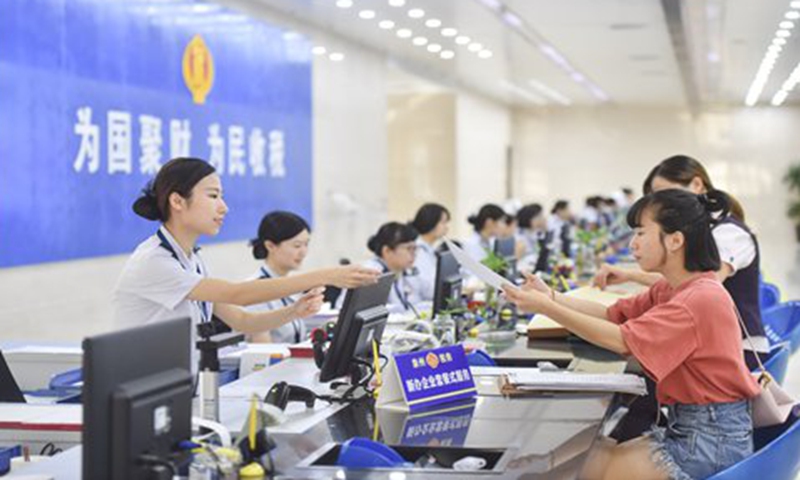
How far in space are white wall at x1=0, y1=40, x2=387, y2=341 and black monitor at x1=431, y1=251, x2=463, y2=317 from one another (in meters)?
2.70

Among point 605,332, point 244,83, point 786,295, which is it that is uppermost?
point 244,83

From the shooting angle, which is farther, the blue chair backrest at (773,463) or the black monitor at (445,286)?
the black monitor at (445,286)

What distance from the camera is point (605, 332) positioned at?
3.20 m

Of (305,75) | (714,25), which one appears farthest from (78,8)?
(714,25)

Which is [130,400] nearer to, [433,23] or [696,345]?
[696,345]

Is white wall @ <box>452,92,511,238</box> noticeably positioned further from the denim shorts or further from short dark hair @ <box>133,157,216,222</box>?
the denim shorts

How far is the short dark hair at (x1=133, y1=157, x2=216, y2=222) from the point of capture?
3506 mm

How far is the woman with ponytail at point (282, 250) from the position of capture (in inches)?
206

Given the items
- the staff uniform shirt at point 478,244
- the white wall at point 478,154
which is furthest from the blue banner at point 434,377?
the white wall at point 478,154

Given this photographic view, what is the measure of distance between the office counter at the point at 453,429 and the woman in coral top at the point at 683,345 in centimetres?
18

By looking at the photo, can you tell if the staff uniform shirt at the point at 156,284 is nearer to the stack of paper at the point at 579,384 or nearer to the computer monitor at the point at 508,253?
the stack of paper at the point at 579,384

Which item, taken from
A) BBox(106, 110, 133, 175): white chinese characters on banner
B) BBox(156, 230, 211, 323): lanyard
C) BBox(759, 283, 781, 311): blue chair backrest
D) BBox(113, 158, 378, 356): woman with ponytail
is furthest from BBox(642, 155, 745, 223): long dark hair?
BBox(106, 110, 133, 175): white chinese characters on banner

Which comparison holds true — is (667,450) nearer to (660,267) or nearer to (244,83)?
(660,267)

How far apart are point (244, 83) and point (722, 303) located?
7.10 m
